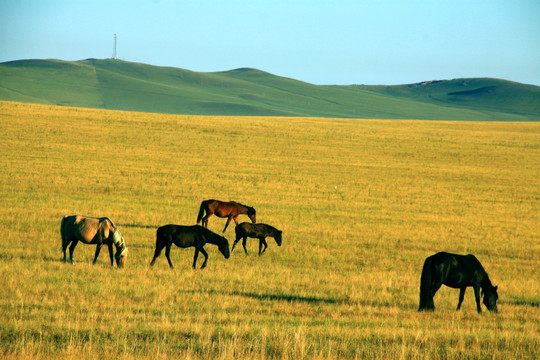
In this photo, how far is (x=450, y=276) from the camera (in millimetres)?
10906

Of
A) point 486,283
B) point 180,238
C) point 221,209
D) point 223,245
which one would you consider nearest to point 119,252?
point 180,238

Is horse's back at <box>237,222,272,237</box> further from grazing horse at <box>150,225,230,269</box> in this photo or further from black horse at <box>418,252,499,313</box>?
black horse at <box>418,252,499,313</box>

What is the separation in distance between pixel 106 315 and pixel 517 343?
6016mm

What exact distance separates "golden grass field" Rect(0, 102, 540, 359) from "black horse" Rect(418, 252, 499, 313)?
34 centimetres

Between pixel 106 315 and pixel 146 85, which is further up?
pixel 146 85

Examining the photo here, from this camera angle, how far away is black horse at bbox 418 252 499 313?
Answer: 10.7 metres

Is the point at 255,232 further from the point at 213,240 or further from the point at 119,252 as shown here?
the point at 119,252

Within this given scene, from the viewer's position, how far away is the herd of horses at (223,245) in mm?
10766

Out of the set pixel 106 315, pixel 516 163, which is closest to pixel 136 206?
pixel 106 315

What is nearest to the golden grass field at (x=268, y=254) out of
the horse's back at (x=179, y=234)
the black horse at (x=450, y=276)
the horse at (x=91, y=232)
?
the black horse at (x=450, y=276)

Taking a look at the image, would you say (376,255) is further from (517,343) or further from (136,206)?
(136,206)

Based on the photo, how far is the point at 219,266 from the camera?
1509 centimetres

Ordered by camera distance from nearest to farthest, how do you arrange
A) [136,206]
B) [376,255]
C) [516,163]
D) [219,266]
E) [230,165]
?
[219,266]
[376,255]
[136,206]
[230,165]
[516,163]

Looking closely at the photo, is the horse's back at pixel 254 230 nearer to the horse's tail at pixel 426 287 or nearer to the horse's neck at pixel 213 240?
the horse's neck at pixel 213 240
